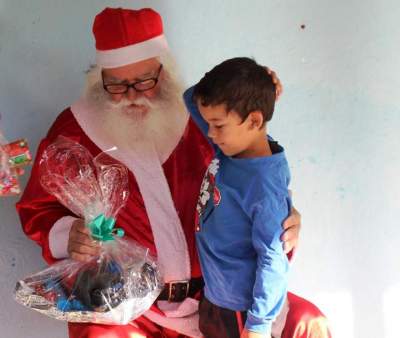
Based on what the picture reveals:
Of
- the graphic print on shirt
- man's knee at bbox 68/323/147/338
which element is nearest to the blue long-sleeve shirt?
the graphic print on shirt

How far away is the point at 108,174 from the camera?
150 cm

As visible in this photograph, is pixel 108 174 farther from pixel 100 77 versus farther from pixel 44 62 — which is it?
pixel 44 62

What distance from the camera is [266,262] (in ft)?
4.34

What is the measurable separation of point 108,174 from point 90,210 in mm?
105

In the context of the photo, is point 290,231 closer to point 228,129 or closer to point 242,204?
point 242,204

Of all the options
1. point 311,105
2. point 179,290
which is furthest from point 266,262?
point 311,105

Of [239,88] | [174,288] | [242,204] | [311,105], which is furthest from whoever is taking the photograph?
[311,105]

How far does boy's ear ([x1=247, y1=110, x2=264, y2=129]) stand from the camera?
1.29 metres

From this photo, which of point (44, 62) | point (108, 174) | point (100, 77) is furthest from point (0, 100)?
point (108, 174)

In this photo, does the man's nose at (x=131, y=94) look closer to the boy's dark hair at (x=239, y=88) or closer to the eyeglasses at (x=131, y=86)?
the eyeglasses at (x=131, y=86)

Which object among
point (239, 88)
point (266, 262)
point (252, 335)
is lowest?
point (252, 335)

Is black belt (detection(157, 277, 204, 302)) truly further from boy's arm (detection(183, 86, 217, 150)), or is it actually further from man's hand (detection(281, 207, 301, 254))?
boy's arm (detection(183, 86, 217, 150))

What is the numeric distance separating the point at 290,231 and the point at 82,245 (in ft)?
1.68

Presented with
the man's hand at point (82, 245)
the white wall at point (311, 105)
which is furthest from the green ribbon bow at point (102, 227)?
the white wall at point (311, 105)
